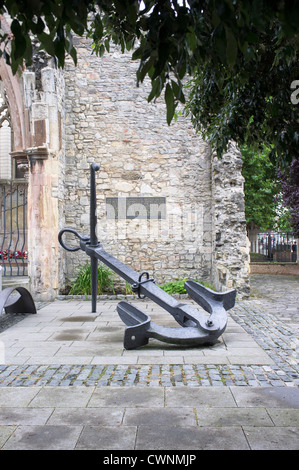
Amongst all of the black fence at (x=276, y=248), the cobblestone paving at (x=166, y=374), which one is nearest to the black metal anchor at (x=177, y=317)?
the cobblestone paving at (x=166, y=374)

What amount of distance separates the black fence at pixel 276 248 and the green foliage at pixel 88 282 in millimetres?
9538

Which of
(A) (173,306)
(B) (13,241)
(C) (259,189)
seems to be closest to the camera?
(A) (173,306)

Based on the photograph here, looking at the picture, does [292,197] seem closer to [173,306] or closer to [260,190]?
[260,190]

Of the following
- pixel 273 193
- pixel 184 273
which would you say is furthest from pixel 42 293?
pixel 273 193

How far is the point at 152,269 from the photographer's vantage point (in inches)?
363

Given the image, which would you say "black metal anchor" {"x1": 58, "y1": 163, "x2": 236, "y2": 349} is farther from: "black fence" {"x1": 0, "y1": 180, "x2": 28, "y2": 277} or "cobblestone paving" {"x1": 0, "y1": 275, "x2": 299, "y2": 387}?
"black fence" {"x1": 0, "y1": 180, "x2": 28, "y2": 277}

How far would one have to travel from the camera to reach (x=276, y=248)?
17.6m

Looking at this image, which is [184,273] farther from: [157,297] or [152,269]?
[157,297]

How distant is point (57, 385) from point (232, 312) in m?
3.91

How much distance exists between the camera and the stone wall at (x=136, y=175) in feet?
30.1

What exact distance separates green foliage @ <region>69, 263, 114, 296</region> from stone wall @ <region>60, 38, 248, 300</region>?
1.41 ft

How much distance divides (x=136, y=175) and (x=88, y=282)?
8.07ft

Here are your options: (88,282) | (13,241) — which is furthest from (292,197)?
(13,241)

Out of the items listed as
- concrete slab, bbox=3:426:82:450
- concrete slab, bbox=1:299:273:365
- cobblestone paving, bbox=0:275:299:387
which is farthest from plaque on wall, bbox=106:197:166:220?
concrete slab, bbox=3:426:82:450
